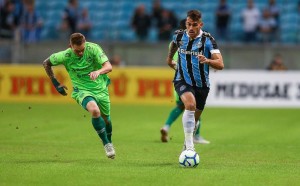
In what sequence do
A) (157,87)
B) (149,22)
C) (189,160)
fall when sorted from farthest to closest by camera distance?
(149,22), (157,87), (189,160)

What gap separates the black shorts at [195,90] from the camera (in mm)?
11977

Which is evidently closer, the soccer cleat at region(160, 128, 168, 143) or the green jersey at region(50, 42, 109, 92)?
the green jersey at region(50, 42, 109, 92)

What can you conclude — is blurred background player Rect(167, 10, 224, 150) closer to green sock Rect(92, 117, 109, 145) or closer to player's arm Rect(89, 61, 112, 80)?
player's arm Rect(89, 61, 112, 80)

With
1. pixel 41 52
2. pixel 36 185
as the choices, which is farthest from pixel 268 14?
pixel 36 185

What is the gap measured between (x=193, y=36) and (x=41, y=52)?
17.0 meters

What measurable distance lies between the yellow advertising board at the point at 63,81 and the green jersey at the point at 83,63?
45.0ft

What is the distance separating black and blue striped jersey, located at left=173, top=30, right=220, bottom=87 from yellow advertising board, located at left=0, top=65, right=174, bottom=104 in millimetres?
14085

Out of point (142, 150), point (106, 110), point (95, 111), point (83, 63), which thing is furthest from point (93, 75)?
point (142, 150)

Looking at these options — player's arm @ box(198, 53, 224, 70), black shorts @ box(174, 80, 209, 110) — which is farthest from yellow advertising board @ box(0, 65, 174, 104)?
player's arm @ box(198, 53, 224, 70)

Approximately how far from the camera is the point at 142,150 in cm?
1398

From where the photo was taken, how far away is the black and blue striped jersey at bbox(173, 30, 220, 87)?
466 inches

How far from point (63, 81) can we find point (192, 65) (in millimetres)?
14985

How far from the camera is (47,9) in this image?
29.6 m

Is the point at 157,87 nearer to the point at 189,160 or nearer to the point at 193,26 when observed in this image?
the point at 193,26
